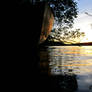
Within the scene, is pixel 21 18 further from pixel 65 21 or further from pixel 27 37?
pixel 65 21

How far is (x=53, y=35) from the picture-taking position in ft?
82.8

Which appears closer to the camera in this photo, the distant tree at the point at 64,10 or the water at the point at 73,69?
the water at the point at 73,69

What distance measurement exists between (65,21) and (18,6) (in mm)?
19111

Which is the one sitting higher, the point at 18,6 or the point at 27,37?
the point at 18,6

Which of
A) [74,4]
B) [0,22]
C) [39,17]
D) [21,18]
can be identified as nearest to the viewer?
[0,22]

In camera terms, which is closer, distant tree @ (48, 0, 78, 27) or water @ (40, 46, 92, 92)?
water @ (40, 46, 92, 92)

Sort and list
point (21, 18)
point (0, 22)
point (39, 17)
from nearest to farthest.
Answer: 1. point (0, 22)
2. point (21, 18)
3. point (39, 17)

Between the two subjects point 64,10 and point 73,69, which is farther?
point 64,10

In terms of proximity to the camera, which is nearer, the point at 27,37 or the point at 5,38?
the point at 5,38

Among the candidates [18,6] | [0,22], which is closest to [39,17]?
[18,6]

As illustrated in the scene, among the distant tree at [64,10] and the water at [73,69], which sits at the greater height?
the distant tree at [64,10]

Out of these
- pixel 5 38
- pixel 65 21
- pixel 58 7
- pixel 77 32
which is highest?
pixel 58 7

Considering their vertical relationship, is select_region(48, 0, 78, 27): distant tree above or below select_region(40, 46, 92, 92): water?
above

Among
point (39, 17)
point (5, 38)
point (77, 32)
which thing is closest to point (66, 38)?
point (77, 32)
